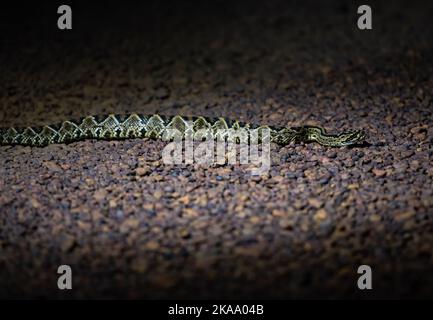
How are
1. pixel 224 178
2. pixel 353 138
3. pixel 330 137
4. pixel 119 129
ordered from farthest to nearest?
pixel 119 129, pixel 330 137, pixel 353 138, pixel 224 178

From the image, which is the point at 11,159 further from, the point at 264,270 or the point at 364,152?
the point at 364,152

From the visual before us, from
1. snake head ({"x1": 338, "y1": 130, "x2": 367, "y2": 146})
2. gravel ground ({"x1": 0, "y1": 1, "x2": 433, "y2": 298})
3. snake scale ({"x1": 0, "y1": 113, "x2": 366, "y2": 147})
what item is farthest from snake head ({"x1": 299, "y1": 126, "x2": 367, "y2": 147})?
snake scale ({"x1": 0, "y1": 113, "x2": 366, "y2": 147})

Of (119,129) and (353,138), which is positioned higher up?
(119,129)

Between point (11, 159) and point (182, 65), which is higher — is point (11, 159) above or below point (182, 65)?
below

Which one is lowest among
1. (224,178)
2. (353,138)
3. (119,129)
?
(224,178)

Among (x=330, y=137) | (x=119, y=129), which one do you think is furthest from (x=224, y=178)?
(x=119, y=129)

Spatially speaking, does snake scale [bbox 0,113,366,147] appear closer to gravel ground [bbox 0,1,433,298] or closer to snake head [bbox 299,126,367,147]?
gravel ground [bbox 0,1,433,298]

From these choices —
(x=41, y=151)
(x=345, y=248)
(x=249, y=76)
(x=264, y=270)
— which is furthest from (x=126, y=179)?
(x=249, y=76)

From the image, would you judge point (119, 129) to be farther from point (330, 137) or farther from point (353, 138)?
point (353, 138)

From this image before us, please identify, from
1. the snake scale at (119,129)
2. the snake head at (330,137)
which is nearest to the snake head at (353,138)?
the snake head at (330,137)
